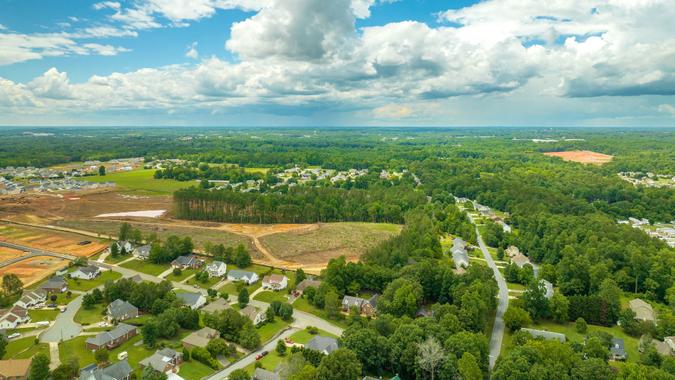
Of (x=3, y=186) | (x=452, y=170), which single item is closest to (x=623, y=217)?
(x=452, y=170)

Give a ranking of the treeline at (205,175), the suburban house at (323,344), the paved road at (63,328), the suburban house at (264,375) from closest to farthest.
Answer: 1. the suburban house at (264,375)
2. the suburban house at (323,344)
3. the paved road at (63,328)
4. the treeline at (205,175)

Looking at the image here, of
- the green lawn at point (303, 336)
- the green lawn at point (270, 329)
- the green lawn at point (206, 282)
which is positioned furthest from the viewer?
the green lawn at point (206, 282)

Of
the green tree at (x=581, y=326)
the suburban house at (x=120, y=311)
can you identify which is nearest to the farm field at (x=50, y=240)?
the suburban house at (x=120, y=311)

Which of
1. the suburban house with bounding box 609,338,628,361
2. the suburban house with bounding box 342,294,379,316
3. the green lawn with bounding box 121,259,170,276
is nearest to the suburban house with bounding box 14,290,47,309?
the green lawn with bounding box 121,259,170,276

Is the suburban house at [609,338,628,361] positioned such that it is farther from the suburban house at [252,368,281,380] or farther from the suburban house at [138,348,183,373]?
the suburban house at [138,348,183,373]

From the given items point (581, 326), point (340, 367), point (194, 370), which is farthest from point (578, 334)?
point (194, 370)

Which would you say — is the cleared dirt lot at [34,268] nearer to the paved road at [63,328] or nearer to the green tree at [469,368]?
the paved road at [63,328]

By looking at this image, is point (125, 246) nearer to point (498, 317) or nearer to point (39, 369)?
point (39, 369)
